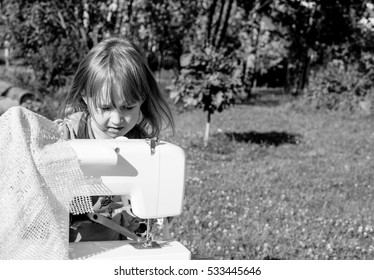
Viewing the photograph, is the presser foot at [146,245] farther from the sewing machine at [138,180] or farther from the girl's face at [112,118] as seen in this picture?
the girl's face at [112,118]

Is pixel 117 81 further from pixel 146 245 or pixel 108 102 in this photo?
pixel 146 245

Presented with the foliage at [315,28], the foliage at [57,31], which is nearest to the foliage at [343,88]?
the foliage at [315,28]

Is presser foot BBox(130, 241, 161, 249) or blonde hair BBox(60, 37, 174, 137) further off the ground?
blonde hair BBox(60, 37, 174, 137)

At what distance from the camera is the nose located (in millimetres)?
2526

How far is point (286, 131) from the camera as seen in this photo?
10523mm

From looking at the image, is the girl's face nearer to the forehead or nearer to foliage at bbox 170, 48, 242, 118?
the forehead

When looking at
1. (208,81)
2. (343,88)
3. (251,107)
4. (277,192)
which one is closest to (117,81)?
(277,192)

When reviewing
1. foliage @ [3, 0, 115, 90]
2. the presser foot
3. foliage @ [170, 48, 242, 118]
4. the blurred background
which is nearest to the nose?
the presser foot

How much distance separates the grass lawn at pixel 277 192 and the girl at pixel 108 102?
1.83 metres

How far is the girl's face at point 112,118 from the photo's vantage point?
2.53 m

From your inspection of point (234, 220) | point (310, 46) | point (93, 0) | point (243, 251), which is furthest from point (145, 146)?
point (310, 46)

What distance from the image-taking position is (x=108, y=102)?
2.49m

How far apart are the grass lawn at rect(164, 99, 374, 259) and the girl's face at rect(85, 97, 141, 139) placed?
1849 millimetres

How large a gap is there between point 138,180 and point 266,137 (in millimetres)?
7691
